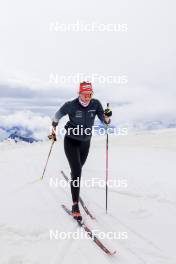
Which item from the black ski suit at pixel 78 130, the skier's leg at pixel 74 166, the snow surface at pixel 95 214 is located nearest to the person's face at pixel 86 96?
the black ski suit at pixel 78 130

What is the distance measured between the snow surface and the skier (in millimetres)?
801

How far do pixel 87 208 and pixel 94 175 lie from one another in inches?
175

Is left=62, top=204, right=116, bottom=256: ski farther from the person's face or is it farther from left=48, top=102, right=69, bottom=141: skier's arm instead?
the person's face

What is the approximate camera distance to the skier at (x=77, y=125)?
8547 mm

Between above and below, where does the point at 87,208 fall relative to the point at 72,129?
below

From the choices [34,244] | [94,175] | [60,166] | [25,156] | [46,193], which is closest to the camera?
[34,244]

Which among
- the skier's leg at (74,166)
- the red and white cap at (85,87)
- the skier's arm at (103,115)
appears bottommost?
the skier's leg at (74,166)

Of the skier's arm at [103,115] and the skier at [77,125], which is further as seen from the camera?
the skier's arm at [103,115]

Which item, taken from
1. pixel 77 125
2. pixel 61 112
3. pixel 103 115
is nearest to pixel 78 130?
pixel 77 125

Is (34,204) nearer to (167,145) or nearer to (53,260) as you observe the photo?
(53,260)

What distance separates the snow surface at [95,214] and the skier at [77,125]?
2.63ft

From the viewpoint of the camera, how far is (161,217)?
8445mm

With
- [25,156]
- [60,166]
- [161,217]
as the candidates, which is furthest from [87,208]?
[25,156]

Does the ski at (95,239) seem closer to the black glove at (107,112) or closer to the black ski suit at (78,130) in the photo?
the black ski suit at (78,130)
